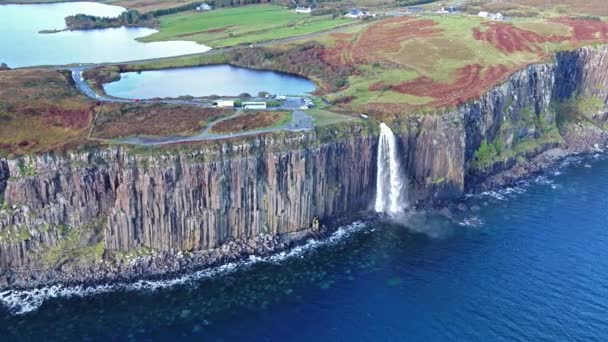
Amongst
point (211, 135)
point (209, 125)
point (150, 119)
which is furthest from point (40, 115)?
point (211, 135)

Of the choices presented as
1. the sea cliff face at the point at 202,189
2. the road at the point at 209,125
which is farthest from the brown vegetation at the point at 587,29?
the road at the point at 209,125

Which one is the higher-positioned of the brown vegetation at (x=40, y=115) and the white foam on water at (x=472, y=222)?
the brown vegetation at (x=40, y=115)

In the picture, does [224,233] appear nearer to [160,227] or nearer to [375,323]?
[160,227]

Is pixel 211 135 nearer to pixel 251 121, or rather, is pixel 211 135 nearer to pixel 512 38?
pixel 251 121

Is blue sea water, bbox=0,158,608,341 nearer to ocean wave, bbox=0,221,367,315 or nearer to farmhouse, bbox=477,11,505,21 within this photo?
ocean wave, bbox=0,221,367,315

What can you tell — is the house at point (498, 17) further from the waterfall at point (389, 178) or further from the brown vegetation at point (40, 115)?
the brown vegetation at point (40, 115)

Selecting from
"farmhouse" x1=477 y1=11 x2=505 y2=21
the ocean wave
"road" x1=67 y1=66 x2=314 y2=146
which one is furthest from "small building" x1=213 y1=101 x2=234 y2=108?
"farmhouse" x1=477 y1=11 x2=505 y2=21
